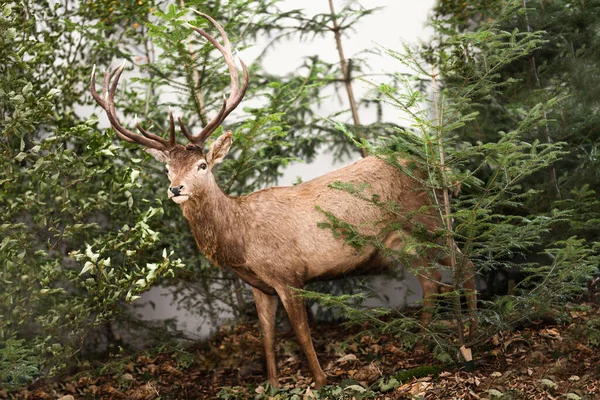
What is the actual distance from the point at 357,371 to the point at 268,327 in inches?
33.9

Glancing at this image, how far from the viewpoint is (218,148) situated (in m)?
5.39

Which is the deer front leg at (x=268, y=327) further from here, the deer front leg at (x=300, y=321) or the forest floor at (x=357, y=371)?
the deer front leg at (x=300, y=321)

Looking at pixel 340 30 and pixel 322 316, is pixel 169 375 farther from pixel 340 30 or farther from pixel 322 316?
pixel 340 30

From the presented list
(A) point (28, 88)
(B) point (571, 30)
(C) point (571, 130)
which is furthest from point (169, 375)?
(B) point (571, 30)

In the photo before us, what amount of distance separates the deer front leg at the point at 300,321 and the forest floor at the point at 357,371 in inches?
5.2

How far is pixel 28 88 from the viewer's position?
5387 millimetres

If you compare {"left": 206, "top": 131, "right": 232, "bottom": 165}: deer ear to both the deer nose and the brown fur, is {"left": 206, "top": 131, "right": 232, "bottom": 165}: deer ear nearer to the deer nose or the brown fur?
the brown fur

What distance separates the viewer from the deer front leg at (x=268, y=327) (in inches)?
230

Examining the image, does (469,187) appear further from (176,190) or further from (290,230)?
(176,190)

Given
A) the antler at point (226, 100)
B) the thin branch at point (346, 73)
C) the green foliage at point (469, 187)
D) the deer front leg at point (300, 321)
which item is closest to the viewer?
the green foliage at point (469, 187)

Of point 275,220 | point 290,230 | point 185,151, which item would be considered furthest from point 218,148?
point 290,230

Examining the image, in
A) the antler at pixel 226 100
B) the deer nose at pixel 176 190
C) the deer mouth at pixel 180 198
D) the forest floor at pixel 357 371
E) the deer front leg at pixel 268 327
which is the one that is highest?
the antler at pixel 226 100

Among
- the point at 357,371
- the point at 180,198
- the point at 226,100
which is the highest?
the point at 226,100

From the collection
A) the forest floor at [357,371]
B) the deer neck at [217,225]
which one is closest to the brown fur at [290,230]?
the deer neck at [217,225]
